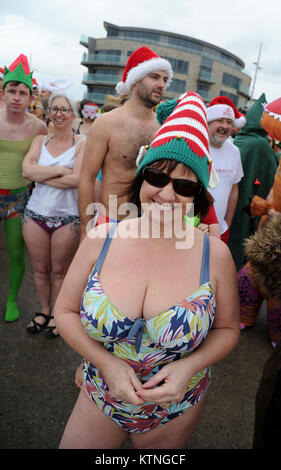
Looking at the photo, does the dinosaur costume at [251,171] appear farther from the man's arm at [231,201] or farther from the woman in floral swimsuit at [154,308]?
the woman in floral swimsuit at [154,308]

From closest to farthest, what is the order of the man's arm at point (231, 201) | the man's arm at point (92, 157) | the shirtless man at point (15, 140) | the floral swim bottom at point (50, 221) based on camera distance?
the man's arm at point (92, 157)
the floral swim bottom at point (50, 221)
the shirtless man at point (15, 140)
the man's arm at point (231, 201)

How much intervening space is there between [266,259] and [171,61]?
48.8 m

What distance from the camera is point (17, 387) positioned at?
7.95ft

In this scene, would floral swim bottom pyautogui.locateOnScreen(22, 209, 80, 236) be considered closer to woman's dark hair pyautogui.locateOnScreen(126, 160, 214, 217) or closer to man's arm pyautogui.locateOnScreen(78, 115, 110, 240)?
man's arm pyautogui.locateOnScreen(78, 115, 110, 240)

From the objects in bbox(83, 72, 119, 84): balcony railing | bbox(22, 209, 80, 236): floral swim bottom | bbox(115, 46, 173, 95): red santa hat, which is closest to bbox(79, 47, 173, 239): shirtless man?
bbox(115, 46, 173, 95): red santa hat

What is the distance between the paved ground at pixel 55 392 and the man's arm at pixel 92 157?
4.34 ft

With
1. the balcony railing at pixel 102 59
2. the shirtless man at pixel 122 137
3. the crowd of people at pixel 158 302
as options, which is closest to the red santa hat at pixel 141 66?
the shirtless man at pixel 122 137

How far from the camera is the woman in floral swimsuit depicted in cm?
126

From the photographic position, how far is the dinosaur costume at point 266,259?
137cm

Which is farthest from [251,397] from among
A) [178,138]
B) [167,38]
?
[167,38]

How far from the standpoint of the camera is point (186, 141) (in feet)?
4.13

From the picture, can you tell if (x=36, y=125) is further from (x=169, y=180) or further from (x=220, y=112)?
(x=169, y=180)

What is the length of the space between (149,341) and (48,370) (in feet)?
5.61

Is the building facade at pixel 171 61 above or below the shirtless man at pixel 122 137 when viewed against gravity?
above
